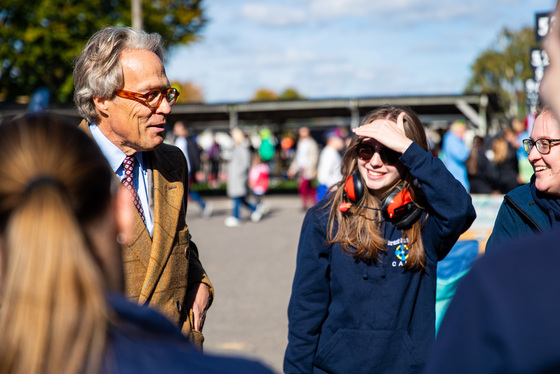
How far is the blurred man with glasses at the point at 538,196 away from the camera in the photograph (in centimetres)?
287

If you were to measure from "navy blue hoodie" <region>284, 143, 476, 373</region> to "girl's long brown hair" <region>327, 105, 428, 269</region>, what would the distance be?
1.6 inches

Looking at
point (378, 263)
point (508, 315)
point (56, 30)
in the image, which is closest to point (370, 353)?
point (378, 263)

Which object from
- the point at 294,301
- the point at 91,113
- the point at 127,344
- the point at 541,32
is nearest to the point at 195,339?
the point at 294,301

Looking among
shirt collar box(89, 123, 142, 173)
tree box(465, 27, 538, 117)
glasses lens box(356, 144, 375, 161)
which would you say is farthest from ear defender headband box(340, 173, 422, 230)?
tree box(465, 27, 538, 117)

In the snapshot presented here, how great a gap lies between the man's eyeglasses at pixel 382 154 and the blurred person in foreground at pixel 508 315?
6.77 feet

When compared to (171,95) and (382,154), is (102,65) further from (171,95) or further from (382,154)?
(382,154)

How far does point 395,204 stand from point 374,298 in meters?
0.44

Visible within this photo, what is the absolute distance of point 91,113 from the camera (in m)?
2.89

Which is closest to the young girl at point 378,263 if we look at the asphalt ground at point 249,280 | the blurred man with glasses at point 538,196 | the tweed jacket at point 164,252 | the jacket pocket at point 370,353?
the jacket pocket at point 370,353

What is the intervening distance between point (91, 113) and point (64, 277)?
1897 mm

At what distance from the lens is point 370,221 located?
3.05 meters

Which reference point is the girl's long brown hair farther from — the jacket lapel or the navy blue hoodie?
the jacket lapel

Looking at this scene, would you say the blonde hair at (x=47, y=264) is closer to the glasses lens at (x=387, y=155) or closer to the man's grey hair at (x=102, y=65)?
the man's grey hair at (x=102, y=65)

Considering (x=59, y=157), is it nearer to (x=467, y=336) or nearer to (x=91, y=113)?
(x=467, y=336)
